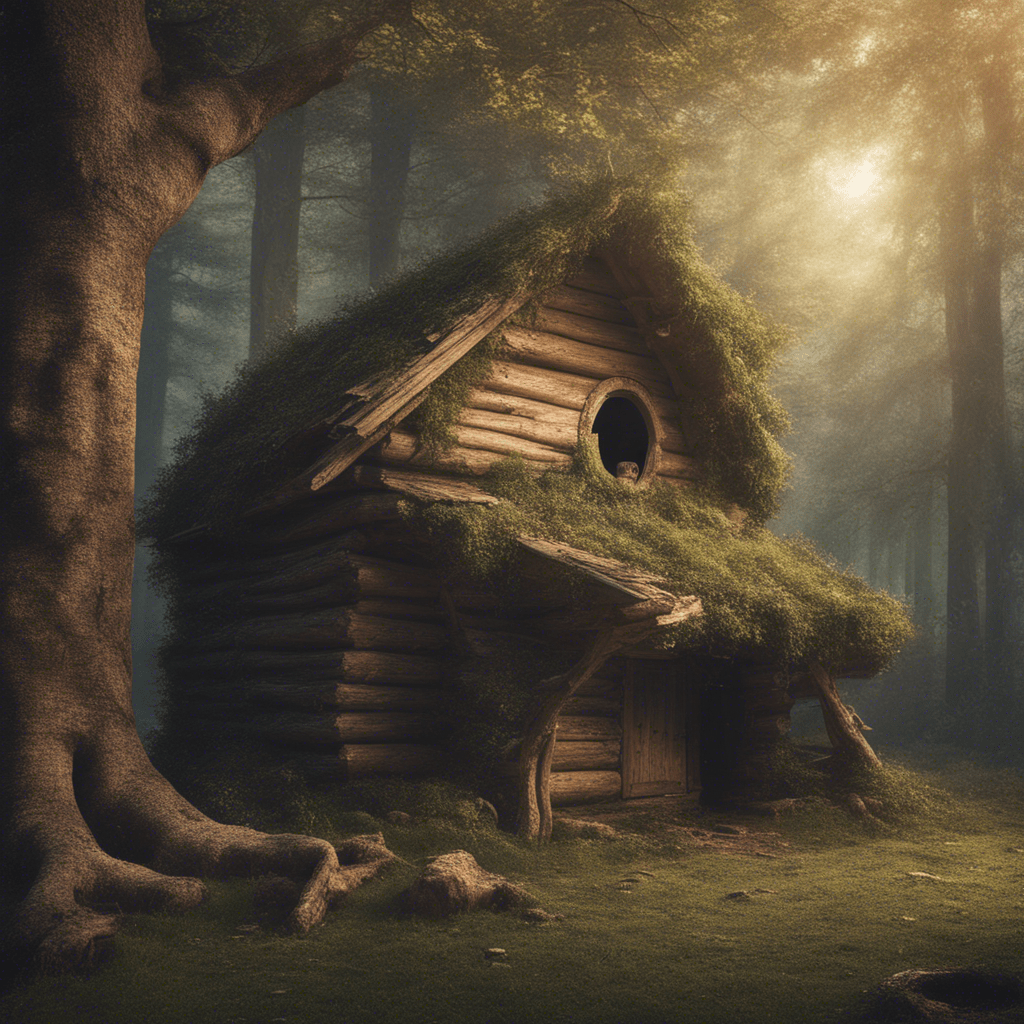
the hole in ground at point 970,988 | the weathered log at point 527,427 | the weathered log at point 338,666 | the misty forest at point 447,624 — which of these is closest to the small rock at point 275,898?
the misty forest at point 447,624

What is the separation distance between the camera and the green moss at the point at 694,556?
8289mm

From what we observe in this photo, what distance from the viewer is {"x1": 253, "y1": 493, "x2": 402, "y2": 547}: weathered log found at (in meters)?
8.41

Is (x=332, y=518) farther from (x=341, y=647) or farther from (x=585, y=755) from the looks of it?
(x=585, y=755)

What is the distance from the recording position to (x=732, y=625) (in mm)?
8953

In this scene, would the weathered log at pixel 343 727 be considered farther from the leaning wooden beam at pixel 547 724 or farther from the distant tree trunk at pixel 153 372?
the distant tree trunk at pixel 153 372

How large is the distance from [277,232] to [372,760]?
1647 centimetres

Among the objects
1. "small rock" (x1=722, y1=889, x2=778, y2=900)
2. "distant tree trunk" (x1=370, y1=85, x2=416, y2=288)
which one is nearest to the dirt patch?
"small rock" (x1=722, y1=889, x2=778, y2=900)

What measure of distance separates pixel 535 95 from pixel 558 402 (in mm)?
5942

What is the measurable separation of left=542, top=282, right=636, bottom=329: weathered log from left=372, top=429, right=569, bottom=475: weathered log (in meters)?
2.02

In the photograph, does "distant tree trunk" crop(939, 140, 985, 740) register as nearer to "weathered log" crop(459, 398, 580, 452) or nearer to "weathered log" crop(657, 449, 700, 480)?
"weathered log" crop(657, 449, 700, 480)

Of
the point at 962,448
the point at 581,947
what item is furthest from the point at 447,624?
the point at 962,448

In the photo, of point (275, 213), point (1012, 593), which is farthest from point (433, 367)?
point (1012, 593)

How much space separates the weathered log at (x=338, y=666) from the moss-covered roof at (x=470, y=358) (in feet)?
5.42

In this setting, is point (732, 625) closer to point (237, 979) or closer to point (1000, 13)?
point (237, 979)
